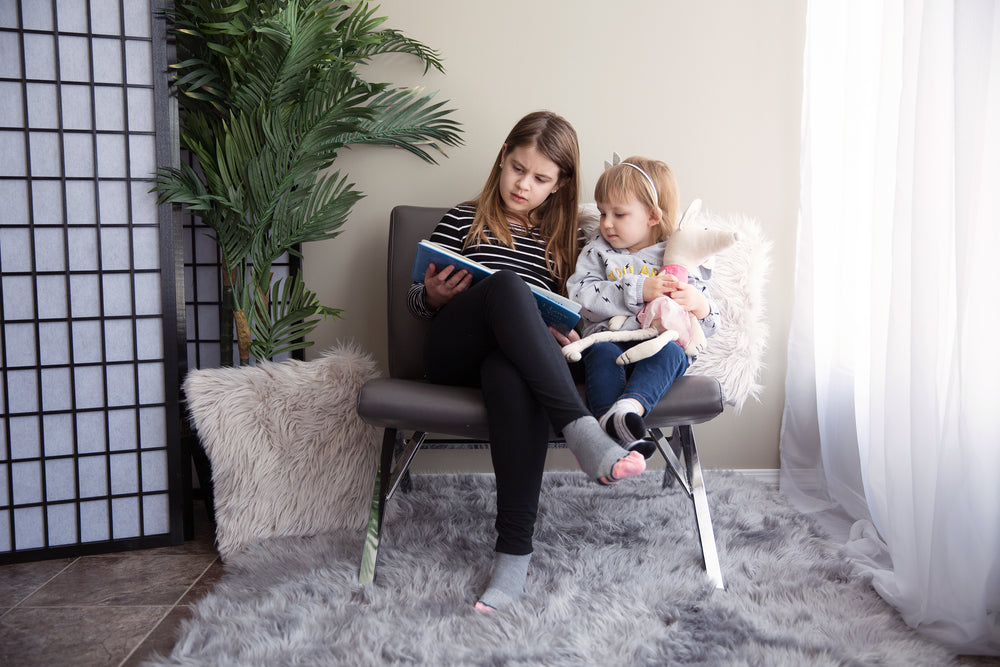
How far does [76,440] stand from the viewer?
63.6 inches

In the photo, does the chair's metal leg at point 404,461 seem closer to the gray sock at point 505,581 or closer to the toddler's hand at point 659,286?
the gray sock at point 505,581

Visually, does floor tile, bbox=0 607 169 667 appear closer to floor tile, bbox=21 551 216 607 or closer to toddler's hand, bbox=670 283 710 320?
floor tile, bbox=21 551 216 607

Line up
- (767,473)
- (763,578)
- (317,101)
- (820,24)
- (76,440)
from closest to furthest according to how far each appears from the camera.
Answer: (763,578), (76,440), (317,101), (820,24), (767,473)

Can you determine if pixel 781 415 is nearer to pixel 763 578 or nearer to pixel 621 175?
pixel 763 578

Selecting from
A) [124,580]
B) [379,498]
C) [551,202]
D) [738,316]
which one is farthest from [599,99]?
[124,580]

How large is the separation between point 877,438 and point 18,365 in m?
2.06

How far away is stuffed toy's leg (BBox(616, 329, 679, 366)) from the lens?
4.78ft

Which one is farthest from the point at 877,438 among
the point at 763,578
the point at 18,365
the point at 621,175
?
the point at 18,365

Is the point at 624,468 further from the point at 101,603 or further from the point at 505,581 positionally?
the point at 101,603

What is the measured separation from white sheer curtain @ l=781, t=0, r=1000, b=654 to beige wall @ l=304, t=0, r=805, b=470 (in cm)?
43

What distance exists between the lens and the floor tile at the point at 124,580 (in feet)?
4.62

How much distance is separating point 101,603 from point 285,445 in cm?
50

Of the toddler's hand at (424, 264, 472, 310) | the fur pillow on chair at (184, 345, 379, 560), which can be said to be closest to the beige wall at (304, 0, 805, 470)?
the fur pillow on chair at (184, 345, 379, 560)

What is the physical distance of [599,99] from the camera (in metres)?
2.12
